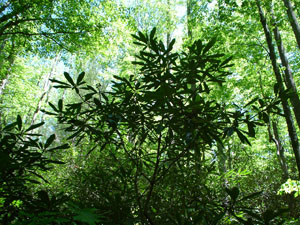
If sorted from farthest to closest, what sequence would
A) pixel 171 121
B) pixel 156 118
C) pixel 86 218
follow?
pixel 156 118 < pixel 171 121 < pixel 86 218

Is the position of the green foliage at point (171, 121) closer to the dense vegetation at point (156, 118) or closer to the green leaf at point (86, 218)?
the dense vegetation at point (156, 118)

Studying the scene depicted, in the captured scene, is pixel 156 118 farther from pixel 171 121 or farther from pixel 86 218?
pixel 86 218

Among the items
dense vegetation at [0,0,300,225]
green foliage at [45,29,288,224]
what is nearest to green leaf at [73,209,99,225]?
dense vegetation at [0,0,300,225]

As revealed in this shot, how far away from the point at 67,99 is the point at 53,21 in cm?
1734

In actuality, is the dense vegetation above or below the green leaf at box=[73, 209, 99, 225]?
above

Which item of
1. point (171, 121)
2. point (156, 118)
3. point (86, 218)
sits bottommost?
Result: point (86, 218)

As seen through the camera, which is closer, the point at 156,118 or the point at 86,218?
the point at 86,218

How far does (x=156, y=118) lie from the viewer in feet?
26.0

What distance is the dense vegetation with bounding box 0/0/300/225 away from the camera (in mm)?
1485

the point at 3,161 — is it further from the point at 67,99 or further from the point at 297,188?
the point at 67,99

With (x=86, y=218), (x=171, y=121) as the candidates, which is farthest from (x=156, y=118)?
(x=86, y=218)

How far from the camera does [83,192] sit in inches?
97.3

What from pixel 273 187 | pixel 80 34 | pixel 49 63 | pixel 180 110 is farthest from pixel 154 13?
pixel 180 110

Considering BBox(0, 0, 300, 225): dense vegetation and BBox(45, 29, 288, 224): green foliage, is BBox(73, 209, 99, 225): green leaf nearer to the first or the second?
BBox(0, 0, 300, 225): dense vegetation
